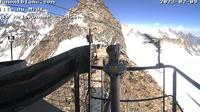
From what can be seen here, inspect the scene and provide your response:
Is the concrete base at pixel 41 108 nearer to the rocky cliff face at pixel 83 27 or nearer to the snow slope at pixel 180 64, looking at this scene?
the rocky cliff face at pixel 83 27

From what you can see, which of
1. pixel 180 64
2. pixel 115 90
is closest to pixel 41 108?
pixel 115 90

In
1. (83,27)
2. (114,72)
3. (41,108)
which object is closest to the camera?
(114,72)

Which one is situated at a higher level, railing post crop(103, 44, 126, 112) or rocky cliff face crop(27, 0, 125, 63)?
rocky cliff face crop(27, 0, 125, 63)

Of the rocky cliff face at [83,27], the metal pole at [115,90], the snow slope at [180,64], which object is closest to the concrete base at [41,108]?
the metal pole at [115,90]

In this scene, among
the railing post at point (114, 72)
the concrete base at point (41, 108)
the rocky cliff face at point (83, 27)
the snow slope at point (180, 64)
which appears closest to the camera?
the railing post at point (114, 72)

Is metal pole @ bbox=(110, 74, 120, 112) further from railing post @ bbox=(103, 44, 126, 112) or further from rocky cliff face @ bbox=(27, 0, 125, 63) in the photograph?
rocky cliff face @ bbox=(27, 0, 125, 63)

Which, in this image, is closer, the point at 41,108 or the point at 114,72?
the point at 114,72

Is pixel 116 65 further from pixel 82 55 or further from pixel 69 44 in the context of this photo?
pixel 69 44

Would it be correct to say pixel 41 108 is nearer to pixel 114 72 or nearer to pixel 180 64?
pixel 114 72

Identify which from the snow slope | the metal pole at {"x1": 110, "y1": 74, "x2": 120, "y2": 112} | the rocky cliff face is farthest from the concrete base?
the snow slope

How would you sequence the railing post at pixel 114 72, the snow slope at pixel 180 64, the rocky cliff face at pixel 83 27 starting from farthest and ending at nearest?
the snow slope at pixel 180 64
the rocky cliff face at pixel 83 27
the railing post at pixel 114 72

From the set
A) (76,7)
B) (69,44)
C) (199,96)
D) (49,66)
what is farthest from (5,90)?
(199,96)

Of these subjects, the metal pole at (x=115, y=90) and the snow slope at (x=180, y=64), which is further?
the snow slope at (x=180, y=64)
